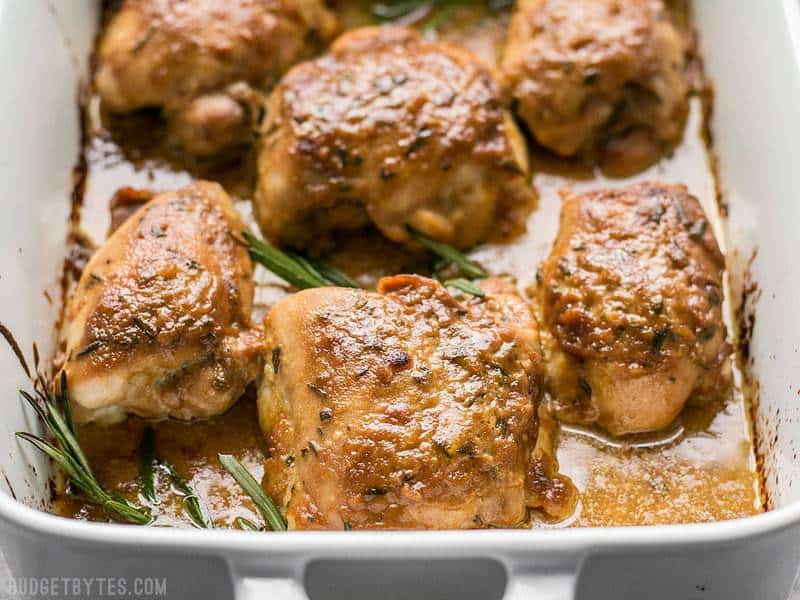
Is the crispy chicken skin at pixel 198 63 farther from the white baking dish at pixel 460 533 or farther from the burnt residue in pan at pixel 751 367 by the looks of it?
the burnt residue in pan at pixel 751 367

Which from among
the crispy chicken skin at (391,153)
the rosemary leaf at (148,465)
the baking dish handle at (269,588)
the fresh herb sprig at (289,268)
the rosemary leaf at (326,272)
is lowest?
the rosemary leaf at (148,465)

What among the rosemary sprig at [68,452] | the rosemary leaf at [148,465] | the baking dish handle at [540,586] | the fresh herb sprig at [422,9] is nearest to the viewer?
the baking dish handle at [540,586]

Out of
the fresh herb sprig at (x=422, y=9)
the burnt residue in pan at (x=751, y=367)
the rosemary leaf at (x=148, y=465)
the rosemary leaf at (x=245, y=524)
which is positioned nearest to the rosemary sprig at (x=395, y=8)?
the fresh herb sprig at (x=422, y=9)

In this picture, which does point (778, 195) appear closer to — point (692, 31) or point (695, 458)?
point (695, 458)

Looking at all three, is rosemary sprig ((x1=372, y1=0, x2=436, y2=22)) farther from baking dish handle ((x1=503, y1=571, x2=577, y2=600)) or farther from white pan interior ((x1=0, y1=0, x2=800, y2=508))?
baking dish handle ((x1=503, y1=571, x2=577, y2=600))

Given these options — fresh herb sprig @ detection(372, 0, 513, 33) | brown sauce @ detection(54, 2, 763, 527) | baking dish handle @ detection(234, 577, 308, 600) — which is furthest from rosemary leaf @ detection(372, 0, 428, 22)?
baking dish handle @ detection(234, 577, 308, 600)
